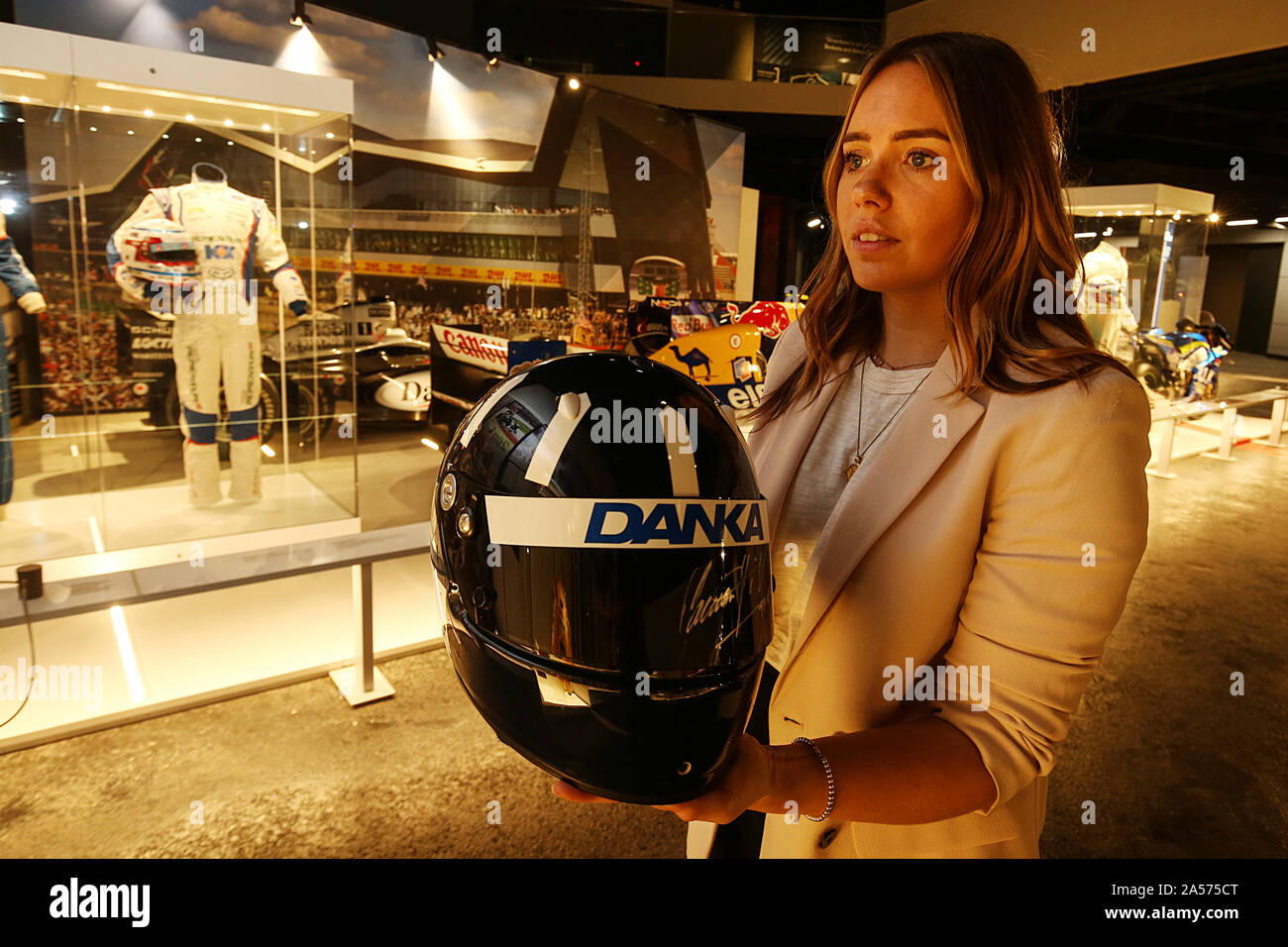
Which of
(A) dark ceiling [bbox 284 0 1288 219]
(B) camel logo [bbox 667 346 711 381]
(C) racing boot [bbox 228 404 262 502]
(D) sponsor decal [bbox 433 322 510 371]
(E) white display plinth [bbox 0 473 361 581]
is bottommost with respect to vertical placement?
(E) white display plinth [bbox 0 473 361 581]

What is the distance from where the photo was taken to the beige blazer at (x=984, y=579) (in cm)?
75

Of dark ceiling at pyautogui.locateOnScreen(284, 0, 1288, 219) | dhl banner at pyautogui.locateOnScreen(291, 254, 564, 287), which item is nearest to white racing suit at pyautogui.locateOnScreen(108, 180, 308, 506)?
dhl banner at pyautogui.locateOnScreen(291, 254, 564, 287)

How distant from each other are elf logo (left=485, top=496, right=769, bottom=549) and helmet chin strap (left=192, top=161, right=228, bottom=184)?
4.10 metres

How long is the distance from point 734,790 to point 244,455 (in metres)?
4.30

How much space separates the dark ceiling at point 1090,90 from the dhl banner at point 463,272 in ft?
5.95

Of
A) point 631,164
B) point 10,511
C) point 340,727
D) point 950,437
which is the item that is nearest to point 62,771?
point 340,727

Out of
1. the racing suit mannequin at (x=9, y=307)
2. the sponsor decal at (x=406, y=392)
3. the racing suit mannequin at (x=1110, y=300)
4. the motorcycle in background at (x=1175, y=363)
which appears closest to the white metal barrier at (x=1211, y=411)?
the motorcycle in background at (x=1175, y=363)

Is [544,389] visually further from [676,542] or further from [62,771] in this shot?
[62,771]

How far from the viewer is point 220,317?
418 cm

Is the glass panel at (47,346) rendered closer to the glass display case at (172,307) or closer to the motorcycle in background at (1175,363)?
the glass display case at (172,307)

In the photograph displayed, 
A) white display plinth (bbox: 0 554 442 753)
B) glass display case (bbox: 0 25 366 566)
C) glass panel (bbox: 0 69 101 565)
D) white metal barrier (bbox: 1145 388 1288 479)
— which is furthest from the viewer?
white metal barrier (bbox: 1145 388 1288 479)

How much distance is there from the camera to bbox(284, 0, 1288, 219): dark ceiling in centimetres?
785

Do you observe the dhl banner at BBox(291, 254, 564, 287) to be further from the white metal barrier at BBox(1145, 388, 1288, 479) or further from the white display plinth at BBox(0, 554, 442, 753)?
the white metal barrier at BBox(1145, 388, 1288, 479)

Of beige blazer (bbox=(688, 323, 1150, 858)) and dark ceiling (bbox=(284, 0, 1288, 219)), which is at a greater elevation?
dark ceiling (bbox=(284, 0, 1288, 219))
